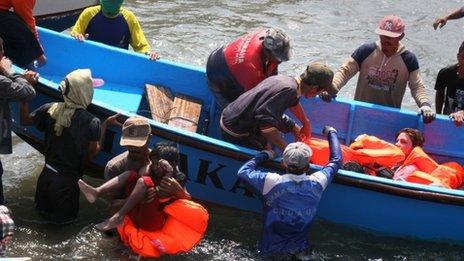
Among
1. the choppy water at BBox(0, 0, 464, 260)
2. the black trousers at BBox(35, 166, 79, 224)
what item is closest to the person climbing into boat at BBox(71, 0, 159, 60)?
the choppy water at BBox(0, 0, 464, 260)

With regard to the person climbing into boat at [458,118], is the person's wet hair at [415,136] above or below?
below

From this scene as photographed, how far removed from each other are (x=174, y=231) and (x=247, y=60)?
1571 millimetres

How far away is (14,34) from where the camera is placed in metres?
7.09

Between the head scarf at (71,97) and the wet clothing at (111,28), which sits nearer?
the head scarf at (71,97)

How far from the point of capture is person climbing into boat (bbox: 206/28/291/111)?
6.31 m

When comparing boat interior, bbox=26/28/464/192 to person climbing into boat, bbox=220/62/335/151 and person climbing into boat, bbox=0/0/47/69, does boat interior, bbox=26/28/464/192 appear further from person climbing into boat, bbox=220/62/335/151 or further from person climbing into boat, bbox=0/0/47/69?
person climbing into boat, bbox=220/62/335/151

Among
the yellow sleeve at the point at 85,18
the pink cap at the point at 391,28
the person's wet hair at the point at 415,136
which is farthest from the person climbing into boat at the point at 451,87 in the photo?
the yellow sleeve at the point at 85,18

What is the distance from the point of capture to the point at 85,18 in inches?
318

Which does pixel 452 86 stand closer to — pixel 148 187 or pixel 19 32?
pixel 148 187

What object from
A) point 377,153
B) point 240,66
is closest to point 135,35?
point 240,66

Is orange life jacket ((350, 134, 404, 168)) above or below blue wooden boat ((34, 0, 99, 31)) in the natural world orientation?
below

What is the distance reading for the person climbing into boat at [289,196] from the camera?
587 cm

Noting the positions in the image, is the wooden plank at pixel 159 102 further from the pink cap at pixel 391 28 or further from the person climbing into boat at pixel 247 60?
the pink cap at pixel 391 28

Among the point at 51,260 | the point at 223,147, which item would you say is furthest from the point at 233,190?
the point at 51,260
